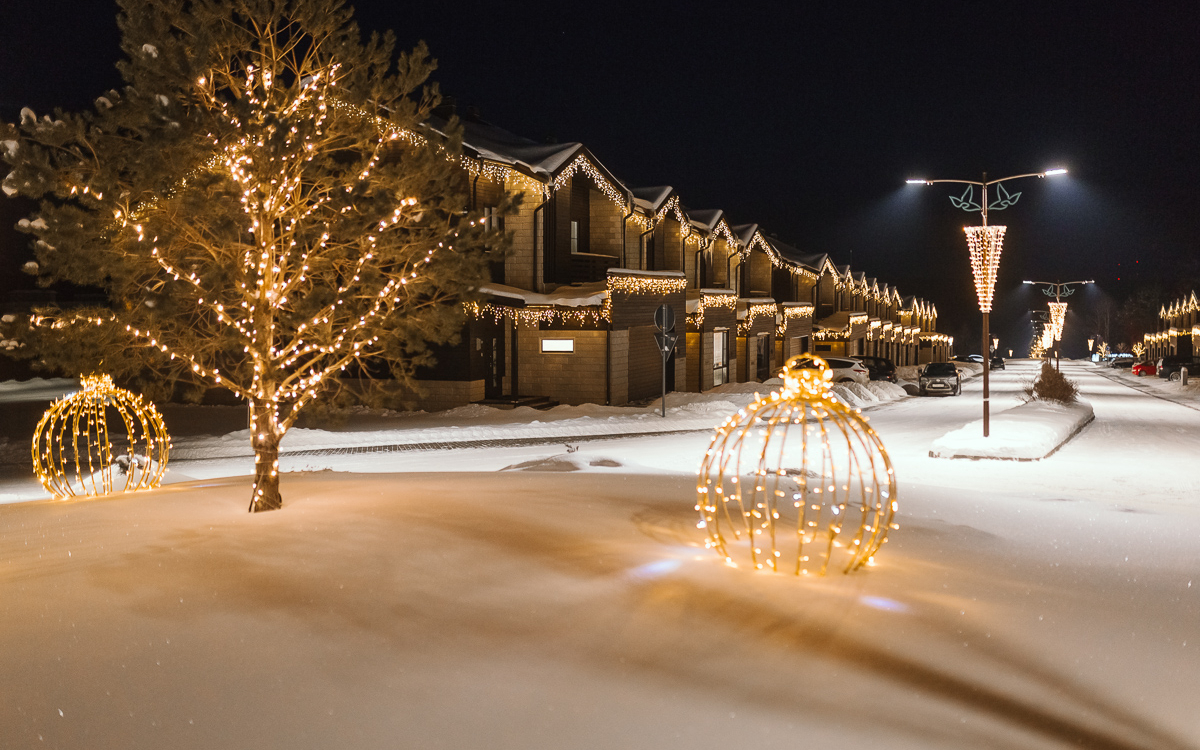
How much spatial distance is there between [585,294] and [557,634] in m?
21.3

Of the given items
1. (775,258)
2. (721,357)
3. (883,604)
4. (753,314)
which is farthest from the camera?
(775,258)

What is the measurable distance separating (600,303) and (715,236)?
1451 cm

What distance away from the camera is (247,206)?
30.0 ft

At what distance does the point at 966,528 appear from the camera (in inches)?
350

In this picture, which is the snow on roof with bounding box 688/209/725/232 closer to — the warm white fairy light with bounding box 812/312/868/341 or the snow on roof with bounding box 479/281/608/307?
the snow on roof with bounding box 479/281/608/307

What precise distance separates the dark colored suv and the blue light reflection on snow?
58.1 meters

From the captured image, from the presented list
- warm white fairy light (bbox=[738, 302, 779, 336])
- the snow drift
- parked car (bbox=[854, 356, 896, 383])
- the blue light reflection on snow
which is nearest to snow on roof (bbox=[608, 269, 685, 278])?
the snow drift

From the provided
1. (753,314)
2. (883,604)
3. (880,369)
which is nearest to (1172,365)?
(880,369)

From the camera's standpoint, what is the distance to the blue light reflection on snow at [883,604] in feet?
17.9

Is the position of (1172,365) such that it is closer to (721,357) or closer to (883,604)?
(721,357)

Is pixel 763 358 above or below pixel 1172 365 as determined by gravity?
above

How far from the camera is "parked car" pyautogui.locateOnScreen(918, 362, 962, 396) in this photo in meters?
38.5

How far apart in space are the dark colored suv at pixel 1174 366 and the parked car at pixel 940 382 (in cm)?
2386

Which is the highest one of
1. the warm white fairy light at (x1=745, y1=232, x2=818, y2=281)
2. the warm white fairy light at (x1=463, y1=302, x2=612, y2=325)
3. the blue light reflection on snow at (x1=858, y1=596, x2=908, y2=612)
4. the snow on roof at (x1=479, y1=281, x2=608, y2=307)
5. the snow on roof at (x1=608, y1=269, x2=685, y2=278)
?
the warm white fairy light at (x1=745, y1=232, x2=818, y2=281)
